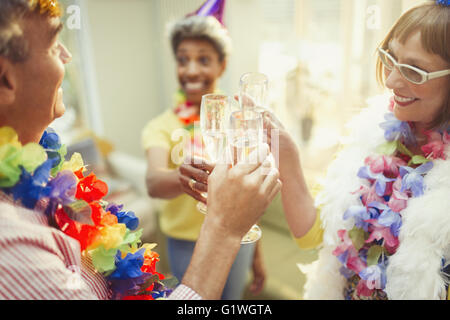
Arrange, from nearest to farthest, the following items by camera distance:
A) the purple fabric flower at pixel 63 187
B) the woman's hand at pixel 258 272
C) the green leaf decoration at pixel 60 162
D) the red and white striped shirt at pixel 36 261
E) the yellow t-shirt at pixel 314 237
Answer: the red and white striped shirt at pixel 36 261, the purple fabric flower at pixel 63 187, the green leaf decoration at pixel 60 162, the yellow t-shirt at pixel 314 237, the woman's hand at pixel 258 272

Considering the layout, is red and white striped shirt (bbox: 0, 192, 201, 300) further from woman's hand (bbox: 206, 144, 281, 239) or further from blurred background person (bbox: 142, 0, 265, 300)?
blurred background person (bbox: 142, 0, 265, 300)

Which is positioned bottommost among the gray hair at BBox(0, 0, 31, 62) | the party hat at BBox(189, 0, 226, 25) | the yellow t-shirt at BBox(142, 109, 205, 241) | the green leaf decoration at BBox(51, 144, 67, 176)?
the yellow t-shirt at BBox(142, 109, 205, 241)

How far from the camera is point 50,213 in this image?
26.7 inches

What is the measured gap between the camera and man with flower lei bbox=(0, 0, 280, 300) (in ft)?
1.86

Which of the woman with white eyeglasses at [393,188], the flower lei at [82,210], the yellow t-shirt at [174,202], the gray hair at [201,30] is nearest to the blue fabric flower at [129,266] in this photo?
the flower lei at [82,210]

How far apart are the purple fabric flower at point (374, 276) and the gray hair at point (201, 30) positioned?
1.13 m

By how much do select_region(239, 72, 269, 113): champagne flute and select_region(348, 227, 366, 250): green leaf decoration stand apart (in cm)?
48

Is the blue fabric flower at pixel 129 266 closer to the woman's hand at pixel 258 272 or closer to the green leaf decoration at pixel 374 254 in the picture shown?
the green leaf decoration at pixel 374 254

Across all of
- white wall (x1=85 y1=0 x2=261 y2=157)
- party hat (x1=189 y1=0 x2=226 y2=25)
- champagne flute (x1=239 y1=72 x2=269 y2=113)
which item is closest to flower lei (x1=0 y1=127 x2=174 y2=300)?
champagne flute (x1=239 y1=72 x2=269 y2=113)

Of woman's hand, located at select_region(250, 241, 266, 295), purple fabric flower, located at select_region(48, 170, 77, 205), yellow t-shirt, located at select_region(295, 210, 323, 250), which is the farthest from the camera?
woman's hand, located at select_region(250, 241, 266, 295)

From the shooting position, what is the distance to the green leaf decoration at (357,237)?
1046mm

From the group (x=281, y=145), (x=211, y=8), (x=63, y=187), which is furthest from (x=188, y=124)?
(x=63, y=187)

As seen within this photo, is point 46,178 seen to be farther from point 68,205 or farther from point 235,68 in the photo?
point 235,68
